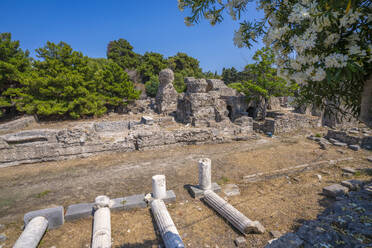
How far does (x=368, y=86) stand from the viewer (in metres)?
1.58

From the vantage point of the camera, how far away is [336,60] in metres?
1.30

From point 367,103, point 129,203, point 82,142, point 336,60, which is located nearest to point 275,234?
point 367,103

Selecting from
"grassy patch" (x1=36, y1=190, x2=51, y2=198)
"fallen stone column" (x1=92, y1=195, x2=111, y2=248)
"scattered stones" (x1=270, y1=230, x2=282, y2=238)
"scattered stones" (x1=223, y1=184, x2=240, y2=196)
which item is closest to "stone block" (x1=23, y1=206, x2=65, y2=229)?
"fallen stone column" (x1=92, y1=195, x2=111, y2=248)

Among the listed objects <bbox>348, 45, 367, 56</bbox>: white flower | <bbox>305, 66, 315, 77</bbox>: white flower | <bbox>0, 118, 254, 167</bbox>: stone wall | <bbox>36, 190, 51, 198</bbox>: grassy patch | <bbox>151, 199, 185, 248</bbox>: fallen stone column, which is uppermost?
<bbox>348, 45, 367, 56</bbox>: white flower

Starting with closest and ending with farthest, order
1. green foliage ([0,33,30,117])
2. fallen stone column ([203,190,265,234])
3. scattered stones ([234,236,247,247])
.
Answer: scattered stones ([234,236,247,247])
fallen stone column ([203,190,265,234])
green foliage ([0,33,30,117])

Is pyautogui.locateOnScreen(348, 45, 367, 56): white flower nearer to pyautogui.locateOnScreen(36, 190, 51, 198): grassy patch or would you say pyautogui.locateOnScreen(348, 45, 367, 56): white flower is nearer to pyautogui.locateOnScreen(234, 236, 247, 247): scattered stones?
pyautogui.locateOnScreen(234, 236, 247, 247): scattered stones

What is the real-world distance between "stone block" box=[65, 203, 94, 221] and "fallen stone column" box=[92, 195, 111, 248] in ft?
0.66

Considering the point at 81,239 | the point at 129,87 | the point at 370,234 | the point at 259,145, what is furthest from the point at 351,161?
the point at 129,87

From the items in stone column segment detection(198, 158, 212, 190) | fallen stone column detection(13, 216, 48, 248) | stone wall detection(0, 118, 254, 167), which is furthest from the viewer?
stone wall detection(0, 118, 254, 167)

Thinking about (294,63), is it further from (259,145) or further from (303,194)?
(259,145)

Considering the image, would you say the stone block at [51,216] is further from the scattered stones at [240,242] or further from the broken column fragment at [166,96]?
the broken column fragment at [166,96]

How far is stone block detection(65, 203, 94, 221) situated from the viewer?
178 inches

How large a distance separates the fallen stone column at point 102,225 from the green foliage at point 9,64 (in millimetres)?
17024

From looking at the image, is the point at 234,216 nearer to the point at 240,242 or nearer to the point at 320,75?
the point at 240,242
